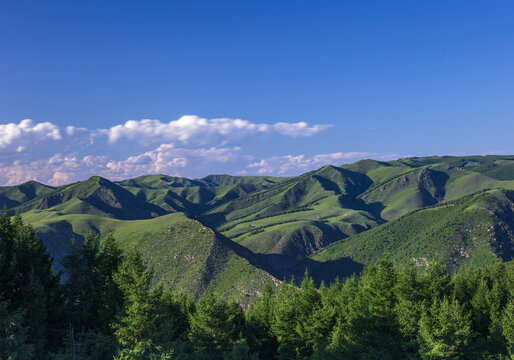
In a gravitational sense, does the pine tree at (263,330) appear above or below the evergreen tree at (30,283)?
below

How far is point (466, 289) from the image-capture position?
63156 millimetres

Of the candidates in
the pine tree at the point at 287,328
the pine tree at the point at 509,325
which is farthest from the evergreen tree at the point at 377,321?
the pine tree at the point at 509,325

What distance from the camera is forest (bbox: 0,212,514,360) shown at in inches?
1540

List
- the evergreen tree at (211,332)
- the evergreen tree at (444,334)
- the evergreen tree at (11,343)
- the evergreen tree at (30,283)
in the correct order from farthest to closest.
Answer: the evergreen tree at (211,332)
the evergreen tree at (30,283)
the evergreen tree at (444,334)
the evergreen tree at (11,343)

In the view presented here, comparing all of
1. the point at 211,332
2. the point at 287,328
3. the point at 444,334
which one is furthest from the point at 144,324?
the point at 444,334

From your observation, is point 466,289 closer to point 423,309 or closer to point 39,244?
point 423,309

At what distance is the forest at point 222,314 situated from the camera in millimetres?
39125

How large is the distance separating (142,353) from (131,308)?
14.9 ft

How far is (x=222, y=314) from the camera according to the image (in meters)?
55.8

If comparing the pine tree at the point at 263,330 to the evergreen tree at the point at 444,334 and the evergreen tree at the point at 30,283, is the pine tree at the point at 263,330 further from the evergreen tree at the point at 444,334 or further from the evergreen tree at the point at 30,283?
the evergreen tree at the point at 30,283

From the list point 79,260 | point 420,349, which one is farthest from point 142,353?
point 420,349

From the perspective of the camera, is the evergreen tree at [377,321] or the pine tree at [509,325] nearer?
the evergreen tree at [377,321]

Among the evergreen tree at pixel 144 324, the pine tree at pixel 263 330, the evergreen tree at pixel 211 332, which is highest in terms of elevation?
the evergreen tree at pixel 144 324

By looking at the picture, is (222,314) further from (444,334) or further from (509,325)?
(509,325)
